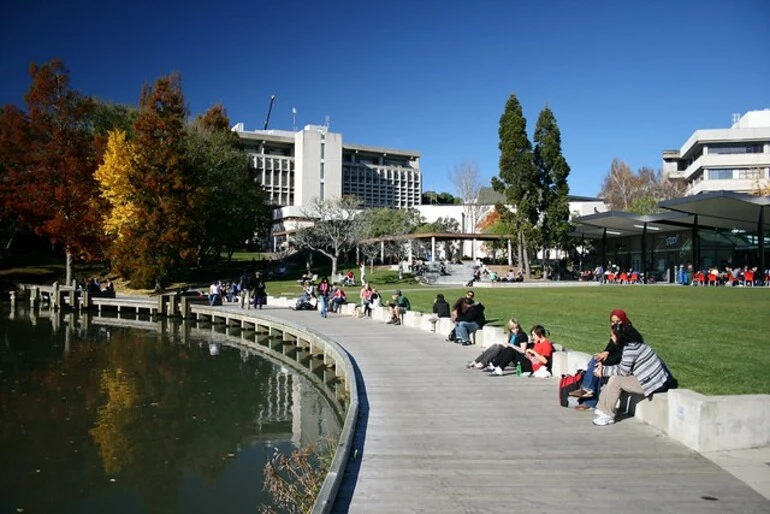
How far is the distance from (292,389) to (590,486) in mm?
10464

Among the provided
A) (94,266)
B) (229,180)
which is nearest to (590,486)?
(229,180)

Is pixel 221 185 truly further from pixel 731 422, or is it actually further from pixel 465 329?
pixel 731 422

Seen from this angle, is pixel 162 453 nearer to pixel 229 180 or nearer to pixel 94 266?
pixel 229 180

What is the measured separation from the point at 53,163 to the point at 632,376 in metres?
42.8

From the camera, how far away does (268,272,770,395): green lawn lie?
9352 mm

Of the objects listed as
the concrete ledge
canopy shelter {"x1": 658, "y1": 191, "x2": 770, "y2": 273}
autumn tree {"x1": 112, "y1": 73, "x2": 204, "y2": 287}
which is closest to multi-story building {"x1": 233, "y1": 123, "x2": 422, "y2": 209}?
autumn tree {"x1": 112, "y1": 73, "x2": 204, "y2": 287}

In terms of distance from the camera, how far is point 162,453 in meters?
9.97

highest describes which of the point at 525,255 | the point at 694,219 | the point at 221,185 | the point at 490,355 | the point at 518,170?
the point at 518,170

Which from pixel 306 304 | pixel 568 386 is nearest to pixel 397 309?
pixel 306 304

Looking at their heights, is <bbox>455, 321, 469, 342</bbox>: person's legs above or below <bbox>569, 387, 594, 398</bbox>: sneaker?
above

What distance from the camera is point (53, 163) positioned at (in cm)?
4156

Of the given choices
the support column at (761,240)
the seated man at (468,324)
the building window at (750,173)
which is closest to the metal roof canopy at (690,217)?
the support column at (761,240)

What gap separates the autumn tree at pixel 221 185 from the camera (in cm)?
4462

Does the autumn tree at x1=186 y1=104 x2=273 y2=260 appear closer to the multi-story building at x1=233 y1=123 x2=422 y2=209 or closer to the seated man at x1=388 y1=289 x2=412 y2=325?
the seated man at x1=388 y1=289 x2=412 y2=325
